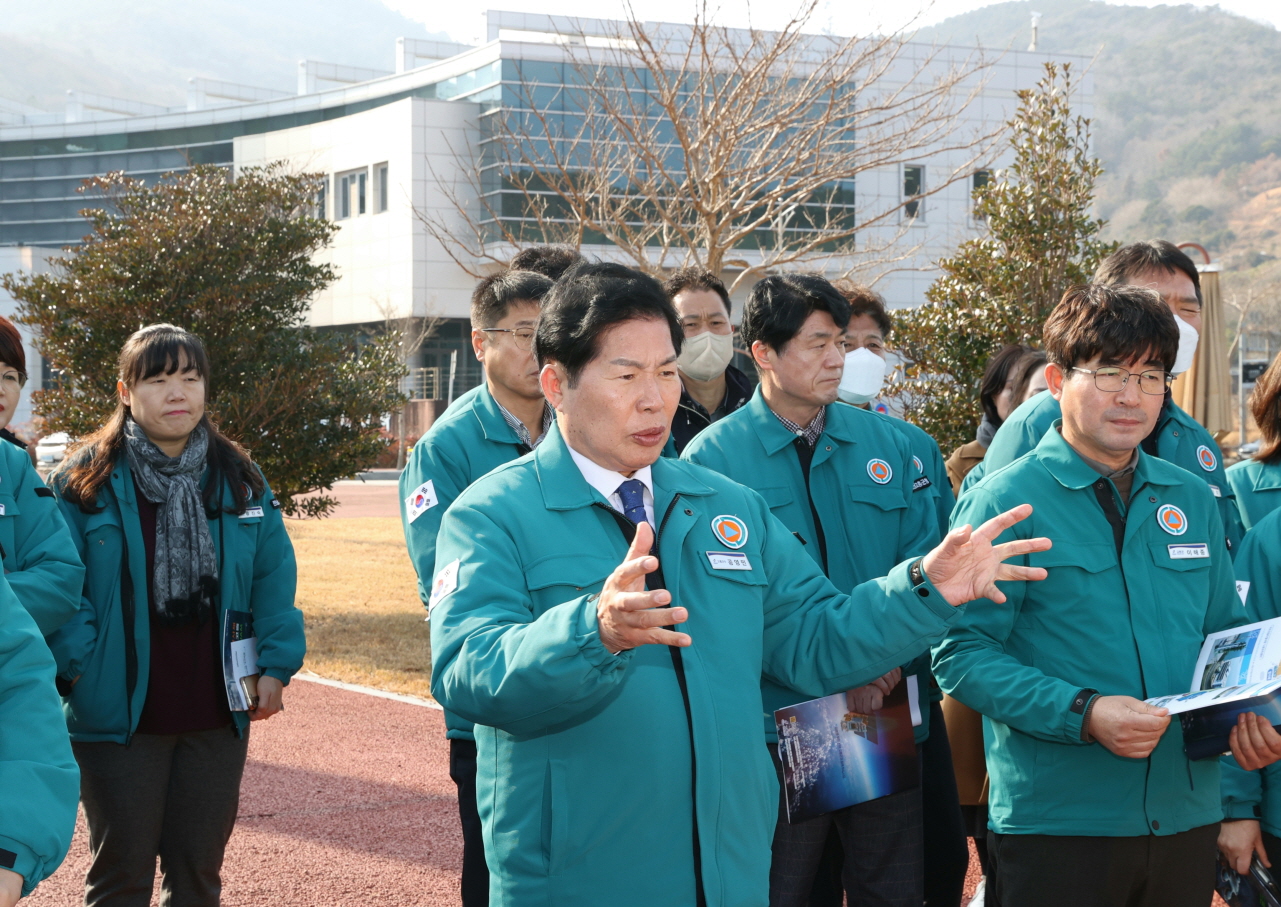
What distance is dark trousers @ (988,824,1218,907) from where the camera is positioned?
9.68 ft

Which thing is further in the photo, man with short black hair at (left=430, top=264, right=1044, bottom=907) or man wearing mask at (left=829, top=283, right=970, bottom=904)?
man wearing mask at (left=829, top=283, right=970, bottom=904)

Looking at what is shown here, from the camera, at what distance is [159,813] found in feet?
12.3

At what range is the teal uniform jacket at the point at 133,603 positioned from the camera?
12.2ft

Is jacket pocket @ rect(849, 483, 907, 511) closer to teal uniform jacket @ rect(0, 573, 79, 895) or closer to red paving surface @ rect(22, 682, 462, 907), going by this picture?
teal uniform jacket @ rect(0, 573, 79, 895)

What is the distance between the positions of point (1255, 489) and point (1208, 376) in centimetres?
356

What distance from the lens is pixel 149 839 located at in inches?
146

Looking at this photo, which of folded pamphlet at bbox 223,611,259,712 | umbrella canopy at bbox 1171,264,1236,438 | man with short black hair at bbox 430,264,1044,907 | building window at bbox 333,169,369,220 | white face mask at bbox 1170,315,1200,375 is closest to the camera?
man with short black hair at bbox 430,264,1044,907

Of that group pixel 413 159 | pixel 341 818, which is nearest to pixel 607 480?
pixel 341 818

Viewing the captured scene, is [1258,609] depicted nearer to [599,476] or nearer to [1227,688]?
[1227,688]

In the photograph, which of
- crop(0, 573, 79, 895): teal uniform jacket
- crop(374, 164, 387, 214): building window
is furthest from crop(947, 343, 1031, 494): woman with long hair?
crop(374, 164, 387, 214): building window

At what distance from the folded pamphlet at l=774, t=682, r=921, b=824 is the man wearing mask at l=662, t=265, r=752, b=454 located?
6.49 ft

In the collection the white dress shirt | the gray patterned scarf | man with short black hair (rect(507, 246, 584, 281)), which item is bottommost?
the gray patterned scarf

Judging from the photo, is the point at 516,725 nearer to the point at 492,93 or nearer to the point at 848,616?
the point at 848,616

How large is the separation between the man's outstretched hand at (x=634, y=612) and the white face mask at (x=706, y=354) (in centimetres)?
316
